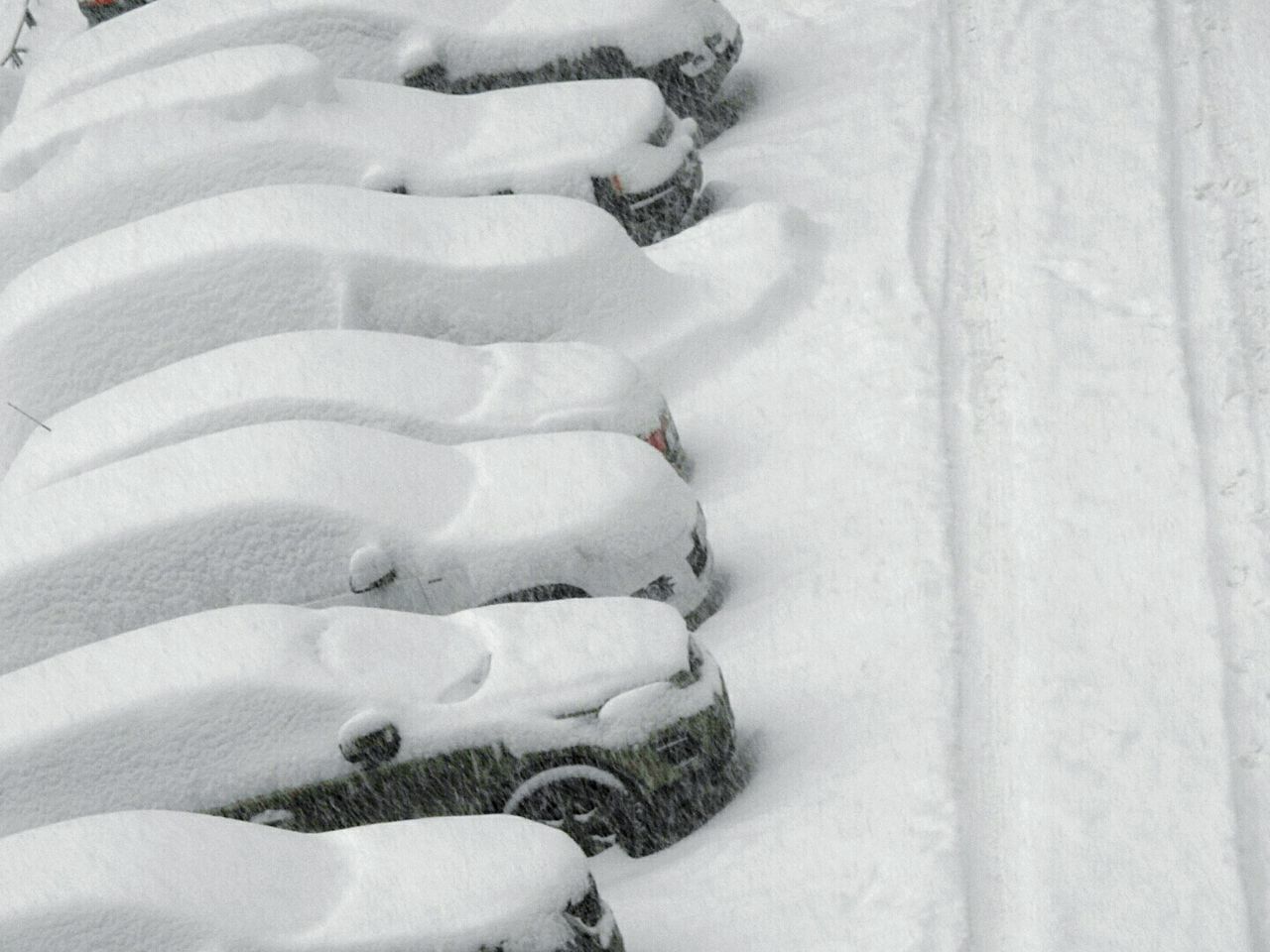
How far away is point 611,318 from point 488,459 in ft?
6.64

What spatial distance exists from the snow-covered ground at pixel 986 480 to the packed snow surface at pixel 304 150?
3.14 feet

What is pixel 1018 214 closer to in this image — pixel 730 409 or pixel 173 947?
pixel 730 409

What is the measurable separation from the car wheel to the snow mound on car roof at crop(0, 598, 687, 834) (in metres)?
0.23

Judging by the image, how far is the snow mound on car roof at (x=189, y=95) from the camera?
984 centimetres

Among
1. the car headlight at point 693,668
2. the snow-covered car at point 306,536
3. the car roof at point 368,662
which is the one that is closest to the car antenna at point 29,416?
the snow-covered car at point 306,536

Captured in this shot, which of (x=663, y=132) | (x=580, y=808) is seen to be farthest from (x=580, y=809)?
(x=663, y=132)

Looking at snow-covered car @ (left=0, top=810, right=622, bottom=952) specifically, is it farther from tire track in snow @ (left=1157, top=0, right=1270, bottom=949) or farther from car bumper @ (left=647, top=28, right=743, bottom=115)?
car bumper @ (left=647, top=28, right=743, bottom=115)

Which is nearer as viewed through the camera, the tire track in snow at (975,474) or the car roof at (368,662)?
the tire track in snow at (975,474)

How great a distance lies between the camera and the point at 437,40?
433 inches

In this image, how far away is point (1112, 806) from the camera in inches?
239

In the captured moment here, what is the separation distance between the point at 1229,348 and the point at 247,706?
218 inches

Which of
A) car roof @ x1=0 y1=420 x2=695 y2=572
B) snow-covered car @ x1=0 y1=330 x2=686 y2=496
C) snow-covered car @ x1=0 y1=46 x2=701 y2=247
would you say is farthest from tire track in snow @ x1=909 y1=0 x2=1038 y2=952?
snow-covered car @ x1=0 y1=46 x2=701 y2=247

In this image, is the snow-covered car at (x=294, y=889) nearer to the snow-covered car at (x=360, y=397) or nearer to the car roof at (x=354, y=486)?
the car roof at (x=354, y=486)

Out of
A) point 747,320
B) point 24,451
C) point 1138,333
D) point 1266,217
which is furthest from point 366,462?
point 1266,217
